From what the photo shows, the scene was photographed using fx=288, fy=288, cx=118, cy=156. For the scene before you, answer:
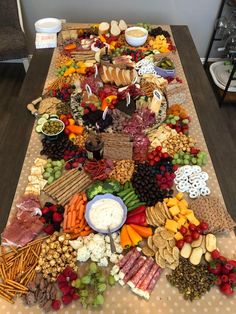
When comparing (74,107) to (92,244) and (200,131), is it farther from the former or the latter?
(92,244)

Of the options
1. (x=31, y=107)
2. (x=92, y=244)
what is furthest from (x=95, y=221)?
(x=31, y=107)

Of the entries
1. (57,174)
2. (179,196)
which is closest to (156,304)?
(179,196)

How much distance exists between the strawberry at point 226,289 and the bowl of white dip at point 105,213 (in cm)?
53

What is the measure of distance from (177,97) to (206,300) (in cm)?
137

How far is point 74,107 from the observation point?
201 cm

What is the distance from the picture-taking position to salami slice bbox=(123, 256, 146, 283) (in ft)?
4.22

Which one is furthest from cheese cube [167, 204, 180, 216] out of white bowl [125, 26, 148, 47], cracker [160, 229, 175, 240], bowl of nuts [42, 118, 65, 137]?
white bowl [125, 26, 148, 47]

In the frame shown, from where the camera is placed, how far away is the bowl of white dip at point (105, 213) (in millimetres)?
1415

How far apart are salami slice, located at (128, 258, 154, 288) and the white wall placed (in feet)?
9.59

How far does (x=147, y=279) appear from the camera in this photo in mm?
1280

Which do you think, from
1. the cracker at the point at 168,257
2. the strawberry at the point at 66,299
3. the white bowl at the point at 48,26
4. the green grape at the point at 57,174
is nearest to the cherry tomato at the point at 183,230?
the cracker at the point at 168,257

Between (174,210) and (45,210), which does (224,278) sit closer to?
(174,210)

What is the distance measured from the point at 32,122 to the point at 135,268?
1.21 m

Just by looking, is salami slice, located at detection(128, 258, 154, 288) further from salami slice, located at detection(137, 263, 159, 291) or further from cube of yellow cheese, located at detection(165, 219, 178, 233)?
cube of yellow cheese, located at detection(165, 219, 178, 233)
